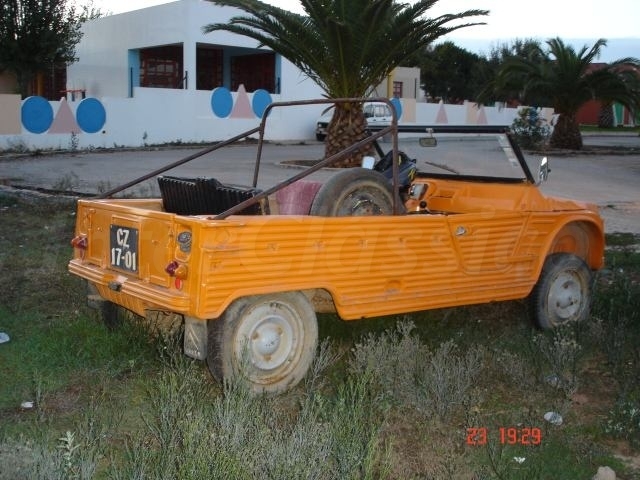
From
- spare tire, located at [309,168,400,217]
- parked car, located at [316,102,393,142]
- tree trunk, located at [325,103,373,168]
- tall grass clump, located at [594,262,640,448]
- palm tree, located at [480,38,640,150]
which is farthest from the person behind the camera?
parked car, located at [316,102,393,142]

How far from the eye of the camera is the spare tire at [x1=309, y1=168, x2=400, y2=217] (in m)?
4.77

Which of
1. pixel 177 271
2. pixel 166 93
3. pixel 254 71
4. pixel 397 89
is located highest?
pixel 254 71

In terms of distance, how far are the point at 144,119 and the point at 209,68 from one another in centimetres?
1022

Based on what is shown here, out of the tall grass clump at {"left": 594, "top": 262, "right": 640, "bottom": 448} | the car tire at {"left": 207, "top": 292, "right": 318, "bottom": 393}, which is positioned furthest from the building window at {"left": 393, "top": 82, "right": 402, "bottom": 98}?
Answer: the car tire at {"left": 207, "top": 292, "right": 318, "bottom": 393}

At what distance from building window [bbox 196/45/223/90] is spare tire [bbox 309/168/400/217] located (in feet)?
105

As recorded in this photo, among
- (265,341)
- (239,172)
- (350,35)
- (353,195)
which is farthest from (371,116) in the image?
(265,341)

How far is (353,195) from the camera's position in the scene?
4.85m

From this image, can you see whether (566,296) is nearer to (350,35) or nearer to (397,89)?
(350,35)

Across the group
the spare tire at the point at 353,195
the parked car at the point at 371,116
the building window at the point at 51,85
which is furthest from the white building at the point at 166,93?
the spare tire at the point at 353,195

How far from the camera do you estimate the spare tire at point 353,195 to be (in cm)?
A: 477

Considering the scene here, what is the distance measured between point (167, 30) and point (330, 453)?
28.9 m

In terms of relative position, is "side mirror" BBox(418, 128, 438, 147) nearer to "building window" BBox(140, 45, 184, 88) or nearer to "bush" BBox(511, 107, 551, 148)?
"bush" BBox(511, 107, 551, 148)
